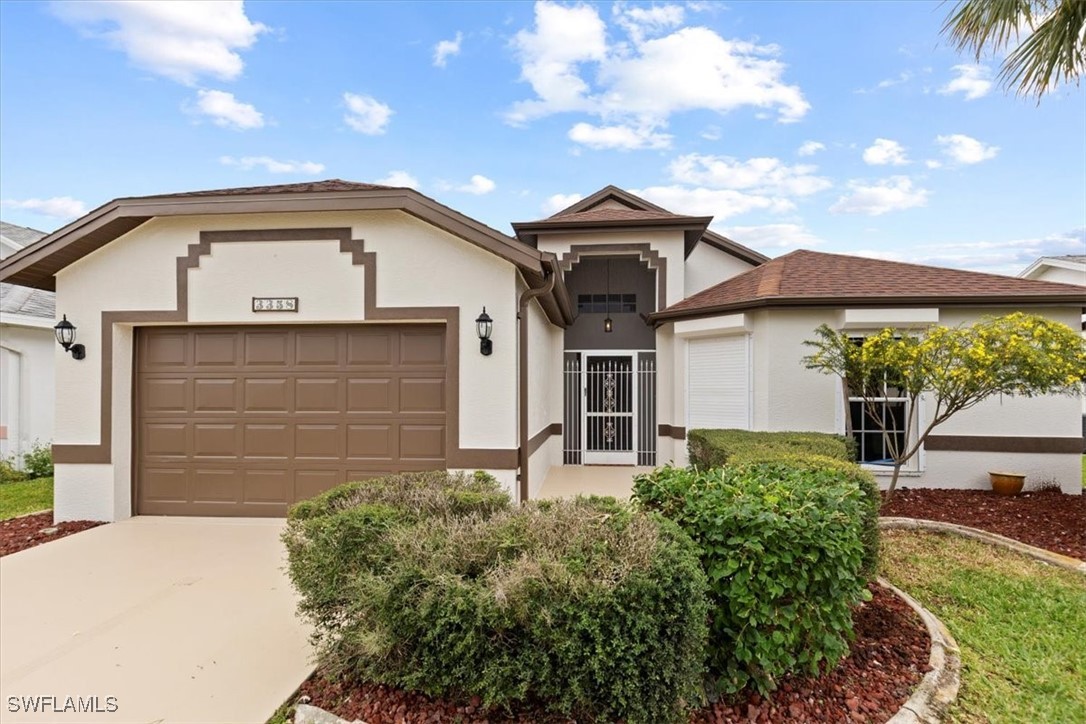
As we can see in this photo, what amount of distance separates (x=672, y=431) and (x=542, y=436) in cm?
288

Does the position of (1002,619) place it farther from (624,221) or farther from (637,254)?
(624,221)

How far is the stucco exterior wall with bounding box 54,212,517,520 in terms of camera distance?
6.16 metres

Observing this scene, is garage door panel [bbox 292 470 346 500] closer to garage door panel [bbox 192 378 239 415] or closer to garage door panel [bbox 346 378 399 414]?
garage door panel [bbox 346 378 399 414]

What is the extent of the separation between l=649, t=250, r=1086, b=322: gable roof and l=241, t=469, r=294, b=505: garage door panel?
24.1ft

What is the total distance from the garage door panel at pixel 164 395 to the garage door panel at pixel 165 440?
0.63 feet

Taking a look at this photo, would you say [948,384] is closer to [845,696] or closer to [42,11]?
[845,696]

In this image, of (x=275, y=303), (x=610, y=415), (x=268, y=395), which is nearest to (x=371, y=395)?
(x=268, y=395)

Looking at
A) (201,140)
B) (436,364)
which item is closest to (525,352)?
(436,364)

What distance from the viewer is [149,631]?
3775mm

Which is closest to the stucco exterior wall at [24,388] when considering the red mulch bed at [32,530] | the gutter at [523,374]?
the red mulch bed at [32,530]

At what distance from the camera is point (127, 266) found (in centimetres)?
648

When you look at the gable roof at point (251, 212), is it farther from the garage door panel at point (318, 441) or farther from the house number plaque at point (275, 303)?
the garage door panel at point (318, 441)

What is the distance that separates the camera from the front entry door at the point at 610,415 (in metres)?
10.8

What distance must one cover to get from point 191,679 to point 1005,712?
4889mm
